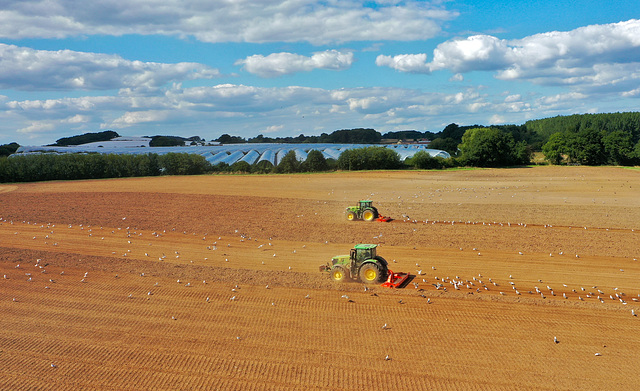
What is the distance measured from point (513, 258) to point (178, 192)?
39.3 meters

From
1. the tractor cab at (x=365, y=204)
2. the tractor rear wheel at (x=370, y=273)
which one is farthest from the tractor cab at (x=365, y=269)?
the tractor cab at (x=365, y=204)

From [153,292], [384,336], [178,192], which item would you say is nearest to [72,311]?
[153,292]

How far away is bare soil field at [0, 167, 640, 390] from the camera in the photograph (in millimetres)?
12789

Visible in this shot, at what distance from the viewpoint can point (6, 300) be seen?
18.3 metres

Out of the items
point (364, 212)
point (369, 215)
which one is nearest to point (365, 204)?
point (364, 212)

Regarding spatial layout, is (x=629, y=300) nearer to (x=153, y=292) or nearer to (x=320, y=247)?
(x=320, y=247)

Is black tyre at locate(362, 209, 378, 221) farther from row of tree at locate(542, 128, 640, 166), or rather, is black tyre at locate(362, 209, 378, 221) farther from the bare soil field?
row of tree at locate(542, 128, 640, 166)

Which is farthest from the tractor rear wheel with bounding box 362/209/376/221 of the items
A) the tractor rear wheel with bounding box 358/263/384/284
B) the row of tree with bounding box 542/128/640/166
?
the row of tree with bounding box 542/128/640/166

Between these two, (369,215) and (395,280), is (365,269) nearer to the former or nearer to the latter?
(395,280)

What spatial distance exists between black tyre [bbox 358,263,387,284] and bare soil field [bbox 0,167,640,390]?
0.65 m

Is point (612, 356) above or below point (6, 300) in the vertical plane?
below

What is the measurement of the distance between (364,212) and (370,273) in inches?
557

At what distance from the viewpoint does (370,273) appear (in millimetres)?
19797

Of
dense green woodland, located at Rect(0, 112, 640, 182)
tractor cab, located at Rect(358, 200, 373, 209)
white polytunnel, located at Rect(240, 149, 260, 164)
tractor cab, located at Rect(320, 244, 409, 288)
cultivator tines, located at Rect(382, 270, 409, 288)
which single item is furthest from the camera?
white polytunnel, located at Rect(240, 149, 260, 164)
